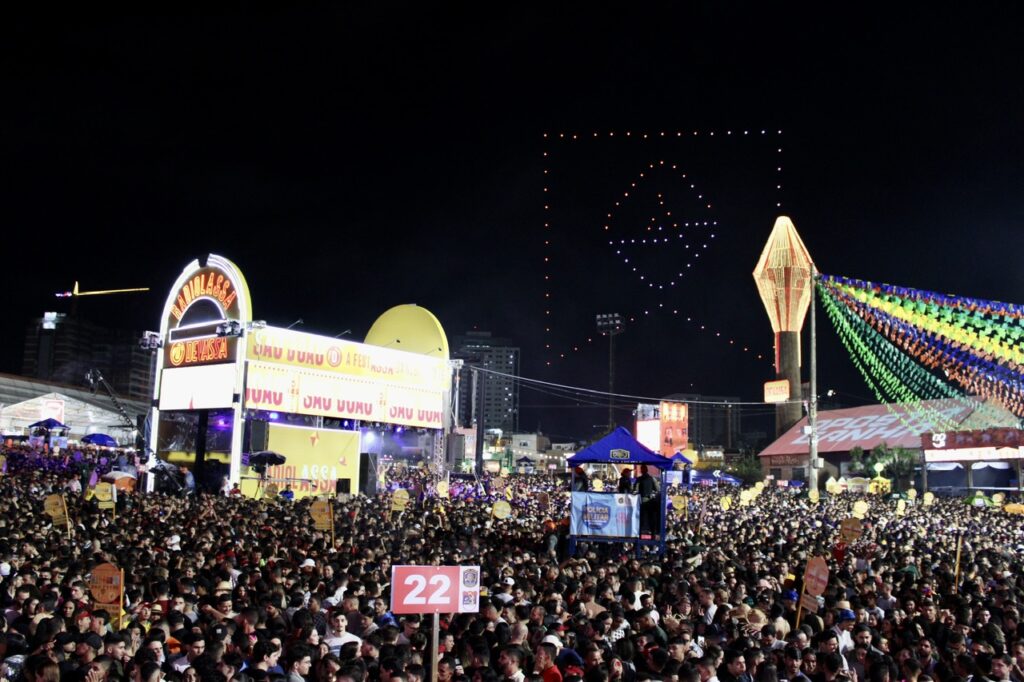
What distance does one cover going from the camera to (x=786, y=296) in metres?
71.2

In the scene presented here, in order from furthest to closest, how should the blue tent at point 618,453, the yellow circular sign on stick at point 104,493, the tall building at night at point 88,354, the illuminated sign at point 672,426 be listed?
the tall building at night at point 88,354 → the illuminated sign at point 672,426 → the yellow circular sign on stick at point 104,493 → the blue tent at point 618,453

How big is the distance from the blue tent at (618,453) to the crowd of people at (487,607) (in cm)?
190

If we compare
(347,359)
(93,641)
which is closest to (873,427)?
(347,359)

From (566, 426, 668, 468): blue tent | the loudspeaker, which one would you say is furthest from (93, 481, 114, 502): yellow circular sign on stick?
the loudspeaker

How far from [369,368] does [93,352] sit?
77778 mm

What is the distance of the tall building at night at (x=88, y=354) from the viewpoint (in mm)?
95812

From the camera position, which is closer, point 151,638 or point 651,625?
point 151,638

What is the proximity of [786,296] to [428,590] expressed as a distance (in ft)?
221

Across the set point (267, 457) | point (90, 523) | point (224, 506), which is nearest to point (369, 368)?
point (267, 457)

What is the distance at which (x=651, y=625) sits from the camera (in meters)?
10.2

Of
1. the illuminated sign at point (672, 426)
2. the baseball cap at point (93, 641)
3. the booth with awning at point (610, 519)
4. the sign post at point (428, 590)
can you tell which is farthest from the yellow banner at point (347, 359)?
the illuminated sign at point (672, 426)

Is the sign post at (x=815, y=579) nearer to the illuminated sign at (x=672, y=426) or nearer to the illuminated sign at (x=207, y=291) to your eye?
the illuminated sign at (x=207, y=291)

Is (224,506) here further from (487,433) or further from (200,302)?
(487,433)

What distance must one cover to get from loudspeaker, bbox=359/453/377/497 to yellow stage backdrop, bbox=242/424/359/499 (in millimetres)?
725
